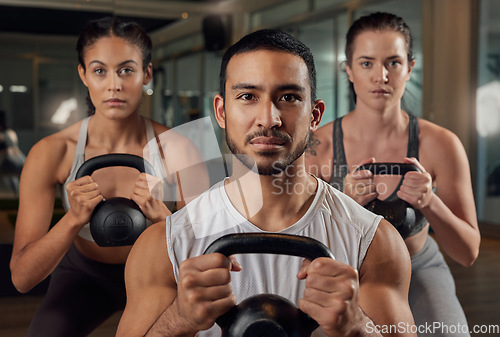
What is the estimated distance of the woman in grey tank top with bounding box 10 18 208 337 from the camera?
45.4 inches

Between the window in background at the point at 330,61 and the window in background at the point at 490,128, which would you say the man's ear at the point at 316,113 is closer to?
the window in background at the point at 330,61

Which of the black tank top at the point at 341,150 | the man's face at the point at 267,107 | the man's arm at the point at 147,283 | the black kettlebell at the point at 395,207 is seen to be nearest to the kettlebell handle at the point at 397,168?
the black kettlebell at the point at 395,207

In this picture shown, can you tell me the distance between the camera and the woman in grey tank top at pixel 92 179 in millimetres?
1152

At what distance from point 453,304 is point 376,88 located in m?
0.48

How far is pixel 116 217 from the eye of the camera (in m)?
0.99

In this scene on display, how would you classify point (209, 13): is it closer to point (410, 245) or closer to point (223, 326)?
point (410, 245)

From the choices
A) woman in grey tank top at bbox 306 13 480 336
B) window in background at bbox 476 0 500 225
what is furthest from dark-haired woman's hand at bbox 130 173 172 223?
window in background at bbox 476 0 500 225

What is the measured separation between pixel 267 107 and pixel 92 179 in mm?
596

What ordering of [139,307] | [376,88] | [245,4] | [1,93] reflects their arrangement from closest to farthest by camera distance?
[139,307] < [376,88] < [245,4] < [1,93]

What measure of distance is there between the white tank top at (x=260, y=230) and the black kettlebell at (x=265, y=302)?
19 centimetres

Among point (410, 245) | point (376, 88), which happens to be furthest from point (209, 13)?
point (410, 245)

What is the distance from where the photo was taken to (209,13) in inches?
59.6

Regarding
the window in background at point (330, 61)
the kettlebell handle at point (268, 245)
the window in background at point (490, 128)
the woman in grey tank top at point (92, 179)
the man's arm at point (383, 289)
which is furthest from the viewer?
the window in background at point (490, 128)

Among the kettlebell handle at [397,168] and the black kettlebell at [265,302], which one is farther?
the kettlebell handle at [397,168]
